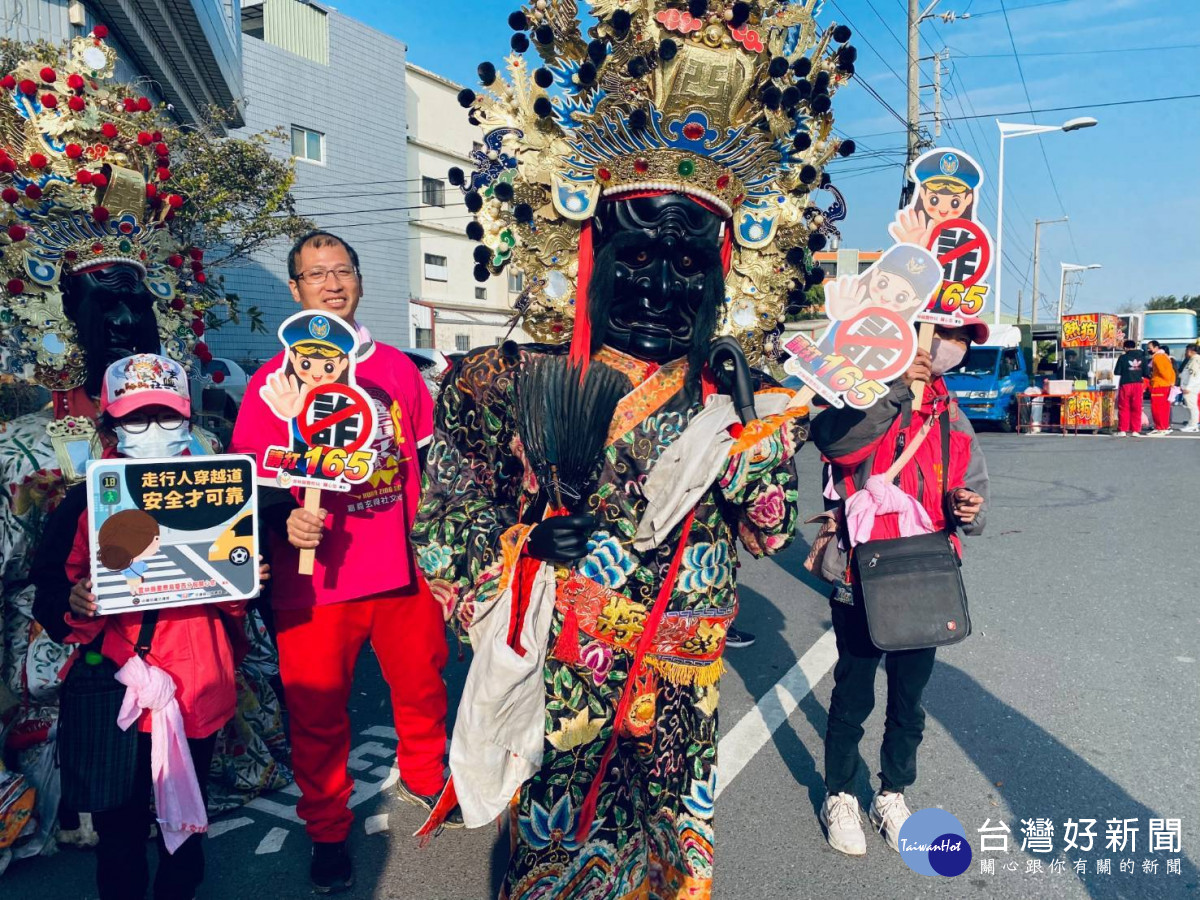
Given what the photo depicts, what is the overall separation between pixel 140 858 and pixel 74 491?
103 centimetres

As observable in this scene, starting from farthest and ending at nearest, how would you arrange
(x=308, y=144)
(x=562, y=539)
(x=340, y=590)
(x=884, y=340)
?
(x=308, y=144) → (x=340, y=590) → (x=884, y=340) → (x=562, y=539)

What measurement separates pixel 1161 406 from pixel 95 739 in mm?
16873

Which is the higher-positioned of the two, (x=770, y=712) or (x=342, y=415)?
(x=342, y=415)

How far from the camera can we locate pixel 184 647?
7.27 feet

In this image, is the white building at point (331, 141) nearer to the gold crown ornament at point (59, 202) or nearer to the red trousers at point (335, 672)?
the gold crown ornament at point (59, 202)

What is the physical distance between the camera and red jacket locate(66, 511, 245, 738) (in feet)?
6.99

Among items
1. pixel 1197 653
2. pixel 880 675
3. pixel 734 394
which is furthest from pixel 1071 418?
pixel 734 394

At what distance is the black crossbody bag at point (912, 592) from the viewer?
7.84 ft

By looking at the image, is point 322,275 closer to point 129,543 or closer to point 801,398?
point 129,543

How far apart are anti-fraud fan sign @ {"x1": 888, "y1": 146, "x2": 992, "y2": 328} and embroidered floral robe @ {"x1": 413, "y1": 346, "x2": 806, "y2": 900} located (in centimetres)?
79

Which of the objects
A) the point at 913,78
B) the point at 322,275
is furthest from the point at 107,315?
the point at 913,78

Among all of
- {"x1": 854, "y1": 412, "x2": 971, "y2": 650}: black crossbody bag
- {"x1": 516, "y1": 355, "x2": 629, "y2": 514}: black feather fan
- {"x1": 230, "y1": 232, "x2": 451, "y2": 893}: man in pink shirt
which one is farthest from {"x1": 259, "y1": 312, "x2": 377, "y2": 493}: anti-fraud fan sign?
{"x1": 854, "y1": 412, "x2": 971, "y2": 650}: black crossbody bag

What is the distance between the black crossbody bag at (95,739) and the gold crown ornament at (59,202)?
3.82ft

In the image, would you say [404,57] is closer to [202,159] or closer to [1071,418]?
[202,159]
